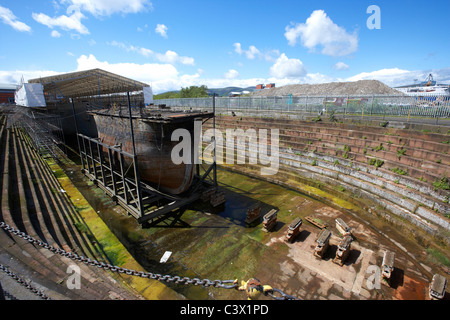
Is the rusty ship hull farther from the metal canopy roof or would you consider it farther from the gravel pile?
the gravel pile

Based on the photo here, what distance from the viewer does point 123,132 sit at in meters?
8.20

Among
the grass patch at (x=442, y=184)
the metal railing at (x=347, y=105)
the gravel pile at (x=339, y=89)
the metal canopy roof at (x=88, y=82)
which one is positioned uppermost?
the gravel pile at (x=339, y=89)

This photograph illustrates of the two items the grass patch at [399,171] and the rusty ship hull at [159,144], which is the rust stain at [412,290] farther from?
the rusty ship hull at [159,144]

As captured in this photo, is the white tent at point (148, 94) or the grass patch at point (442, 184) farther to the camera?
the white tent at point (148, 94)

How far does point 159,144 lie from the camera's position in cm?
731

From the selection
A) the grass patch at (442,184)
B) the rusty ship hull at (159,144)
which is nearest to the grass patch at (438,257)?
the grass patch at (442,184)

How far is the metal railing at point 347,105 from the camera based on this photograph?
1065cm

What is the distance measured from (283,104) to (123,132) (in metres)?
13.2

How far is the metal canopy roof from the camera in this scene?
13.8 m

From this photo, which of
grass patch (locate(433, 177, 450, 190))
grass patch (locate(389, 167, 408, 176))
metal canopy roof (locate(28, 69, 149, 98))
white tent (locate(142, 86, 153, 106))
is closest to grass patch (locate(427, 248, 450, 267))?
grass patch (locate(433, 177, 450, 190))

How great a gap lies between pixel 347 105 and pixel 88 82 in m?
19.6

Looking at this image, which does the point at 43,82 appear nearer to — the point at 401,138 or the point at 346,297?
the point at 346,297

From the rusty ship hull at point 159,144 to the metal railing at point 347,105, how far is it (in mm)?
2649

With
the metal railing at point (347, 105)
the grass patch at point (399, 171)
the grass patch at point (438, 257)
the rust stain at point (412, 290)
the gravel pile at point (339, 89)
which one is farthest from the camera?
the gravel pile at point (339, 89)
